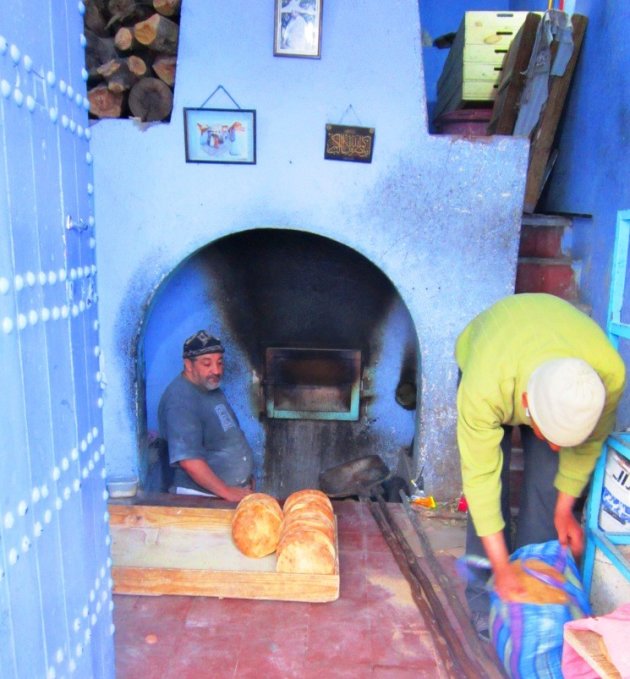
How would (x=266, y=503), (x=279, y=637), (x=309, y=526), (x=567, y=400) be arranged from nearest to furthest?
(x=567, y=400)
(x=279, y=637)
(x=309, y=526)
(x=266, y=503)

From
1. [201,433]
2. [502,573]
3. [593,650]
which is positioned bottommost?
[201,433]

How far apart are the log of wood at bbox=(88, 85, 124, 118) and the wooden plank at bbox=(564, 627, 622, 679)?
12.2 feet

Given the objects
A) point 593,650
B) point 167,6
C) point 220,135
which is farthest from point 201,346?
point 593,650

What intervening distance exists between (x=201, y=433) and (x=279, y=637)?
1.69 m

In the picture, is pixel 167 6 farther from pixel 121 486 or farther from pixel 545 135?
pixel 121 486

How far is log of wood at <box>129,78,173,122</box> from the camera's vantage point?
12.6 feet

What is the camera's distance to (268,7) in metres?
3.55

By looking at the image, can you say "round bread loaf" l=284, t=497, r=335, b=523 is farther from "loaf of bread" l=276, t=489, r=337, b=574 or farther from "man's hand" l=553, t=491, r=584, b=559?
"man's hand" l=553, t=491, r=584, b=559

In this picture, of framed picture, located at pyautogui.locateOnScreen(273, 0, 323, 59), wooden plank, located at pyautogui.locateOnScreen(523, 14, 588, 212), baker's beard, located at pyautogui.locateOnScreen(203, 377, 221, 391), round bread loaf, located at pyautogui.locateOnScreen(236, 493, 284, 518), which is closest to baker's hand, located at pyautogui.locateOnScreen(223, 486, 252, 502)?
round bread loaf, located at pyautogui.locateOnScreen(236, 493, 284, 518)

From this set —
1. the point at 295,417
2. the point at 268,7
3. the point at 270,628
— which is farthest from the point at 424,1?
the point at 270,628

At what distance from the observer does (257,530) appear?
3143 mm

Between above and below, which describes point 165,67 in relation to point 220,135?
above

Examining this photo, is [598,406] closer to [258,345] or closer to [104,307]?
[104,307]

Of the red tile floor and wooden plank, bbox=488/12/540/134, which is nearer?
the red tile floor
